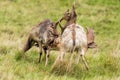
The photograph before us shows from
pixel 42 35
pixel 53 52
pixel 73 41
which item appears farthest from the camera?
pixel 53 52

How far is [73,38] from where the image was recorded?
822 centimetres

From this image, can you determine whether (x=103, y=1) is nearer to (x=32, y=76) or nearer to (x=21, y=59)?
(x=21, y=59)

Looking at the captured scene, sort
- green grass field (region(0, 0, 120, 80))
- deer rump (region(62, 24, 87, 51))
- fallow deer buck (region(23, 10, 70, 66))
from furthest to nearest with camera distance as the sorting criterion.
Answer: fallow deer buck (region(23, 10, 70, 66)), green grass field (region(0, 0, 120, 80)), deer rump (region(62, 24, 87, 51))

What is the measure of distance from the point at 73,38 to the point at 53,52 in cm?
198

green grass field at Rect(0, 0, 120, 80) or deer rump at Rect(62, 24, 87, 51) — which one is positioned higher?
deer rump at Rect(62, 24, 87, 51)

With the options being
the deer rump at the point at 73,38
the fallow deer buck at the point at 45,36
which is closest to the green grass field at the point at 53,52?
the fallow deer buck at the point at 45,36

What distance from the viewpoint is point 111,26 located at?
54.3 feet

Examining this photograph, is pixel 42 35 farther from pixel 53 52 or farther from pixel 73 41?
pixel 73 41

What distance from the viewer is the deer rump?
820cm

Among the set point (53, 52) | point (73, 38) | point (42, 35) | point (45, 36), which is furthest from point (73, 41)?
point (53, 52)

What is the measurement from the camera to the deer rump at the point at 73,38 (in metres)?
8.20

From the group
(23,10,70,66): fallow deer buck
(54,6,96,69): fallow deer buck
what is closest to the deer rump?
(54,6,96,69): fallow deer buck

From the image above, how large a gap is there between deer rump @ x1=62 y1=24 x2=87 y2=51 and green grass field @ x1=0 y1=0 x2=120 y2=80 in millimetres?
489

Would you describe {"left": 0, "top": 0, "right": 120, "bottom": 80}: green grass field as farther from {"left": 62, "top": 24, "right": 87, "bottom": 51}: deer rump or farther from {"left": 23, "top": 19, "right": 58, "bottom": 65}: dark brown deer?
{"left": 62, "top": 24, "right": 87, "bottom": 51}: deer rump
